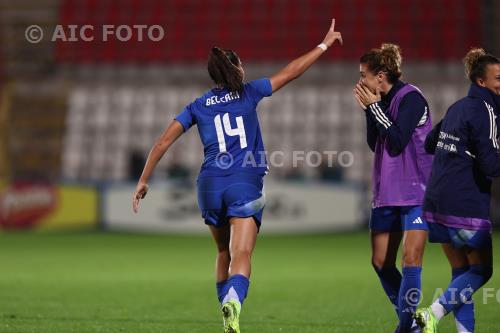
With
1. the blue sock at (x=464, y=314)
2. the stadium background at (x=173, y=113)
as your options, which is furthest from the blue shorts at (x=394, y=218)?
the stadium background at (x=173, y=113)

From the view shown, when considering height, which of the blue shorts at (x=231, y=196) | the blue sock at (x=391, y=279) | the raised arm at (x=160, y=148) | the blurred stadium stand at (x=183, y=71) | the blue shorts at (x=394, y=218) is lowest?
the blue sock at (x=391, y=279)

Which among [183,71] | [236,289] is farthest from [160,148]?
[183,71]

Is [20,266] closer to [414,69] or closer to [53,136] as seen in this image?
[53,136]

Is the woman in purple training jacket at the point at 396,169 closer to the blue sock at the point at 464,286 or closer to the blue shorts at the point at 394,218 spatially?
the blue shorts at the point at 394,218

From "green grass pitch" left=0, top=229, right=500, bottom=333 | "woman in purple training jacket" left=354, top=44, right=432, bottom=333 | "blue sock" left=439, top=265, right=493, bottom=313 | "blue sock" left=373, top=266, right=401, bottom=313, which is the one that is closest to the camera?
"blue sock" left=439, top=265, right=493, bottom=313

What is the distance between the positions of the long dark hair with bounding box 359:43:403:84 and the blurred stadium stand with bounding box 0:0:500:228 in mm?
11669

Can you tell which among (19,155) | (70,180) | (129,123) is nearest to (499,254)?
(70,180)

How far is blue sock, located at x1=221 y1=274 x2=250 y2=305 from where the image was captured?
5035 mm

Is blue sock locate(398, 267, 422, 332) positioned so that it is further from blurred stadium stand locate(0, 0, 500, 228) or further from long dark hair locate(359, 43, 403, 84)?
blurred stadium stand locate(0, 0, 500, 228)

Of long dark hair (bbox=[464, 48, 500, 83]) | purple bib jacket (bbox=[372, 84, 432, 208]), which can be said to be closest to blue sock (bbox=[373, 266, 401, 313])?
purple bib jacket (bbox=[372, 84, 432, 208])

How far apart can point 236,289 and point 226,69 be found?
3.97 ft

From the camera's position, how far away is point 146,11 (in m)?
21.4

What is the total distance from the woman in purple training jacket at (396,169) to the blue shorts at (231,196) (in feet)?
2.29

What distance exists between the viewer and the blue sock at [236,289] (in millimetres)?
5035
